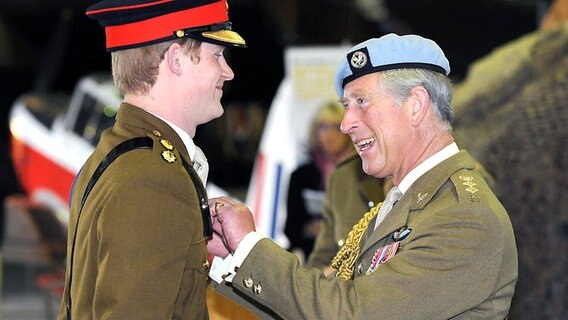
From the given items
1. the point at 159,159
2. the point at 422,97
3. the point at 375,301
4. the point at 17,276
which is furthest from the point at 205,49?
the point at 17,276

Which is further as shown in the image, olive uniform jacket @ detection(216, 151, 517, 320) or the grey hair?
the grey hair

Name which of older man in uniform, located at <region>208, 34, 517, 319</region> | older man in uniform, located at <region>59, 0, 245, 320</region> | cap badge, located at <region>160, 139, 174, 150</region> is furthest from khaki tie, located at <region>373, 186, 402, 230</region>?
cap badge, located at <region>160, 139, 174, 150</region>

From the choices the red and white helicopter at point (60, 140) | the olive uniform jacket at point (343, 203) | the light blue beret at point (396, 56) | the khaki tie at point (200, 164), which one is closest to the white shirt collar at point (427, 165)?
the light blue beret at point (396, 56)

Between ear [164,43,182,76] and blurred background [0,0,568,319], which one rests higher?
ear [164,43,182,76]

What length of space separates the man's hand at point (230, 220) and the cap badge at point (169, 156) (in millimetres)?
210

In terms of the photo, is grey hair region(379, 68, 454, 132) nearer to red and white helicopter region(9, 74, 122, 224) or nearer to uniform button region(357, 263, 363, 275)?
uniform button region(357, 263, 363, 275)

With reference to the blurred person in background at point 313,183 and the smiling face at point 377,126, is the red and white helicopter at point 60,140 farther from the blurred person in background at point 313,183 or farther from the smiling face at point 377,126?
the smiling face at point 377,126

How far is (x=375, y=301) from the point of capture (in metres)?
2.46

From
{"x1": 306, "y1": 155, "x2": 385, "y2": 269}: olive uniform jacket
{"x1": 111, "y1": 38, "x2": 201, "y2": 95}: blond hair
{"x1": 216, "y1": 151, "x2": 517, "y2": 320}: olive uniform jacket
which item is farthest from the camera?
{"x1": 306, "y1": 155, "x2": 385, "y2": 269}: olive uniform jacket

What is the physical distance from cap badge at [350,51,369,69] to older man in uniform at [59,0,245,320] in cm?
28

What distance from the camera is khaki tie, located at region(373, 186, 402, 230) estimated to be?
2.77m

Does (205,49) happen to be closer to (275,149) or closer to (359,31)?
(275,149)

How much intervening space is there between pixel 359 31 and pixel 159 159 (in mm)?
12897

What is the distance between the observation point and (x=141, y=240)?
236 cm
